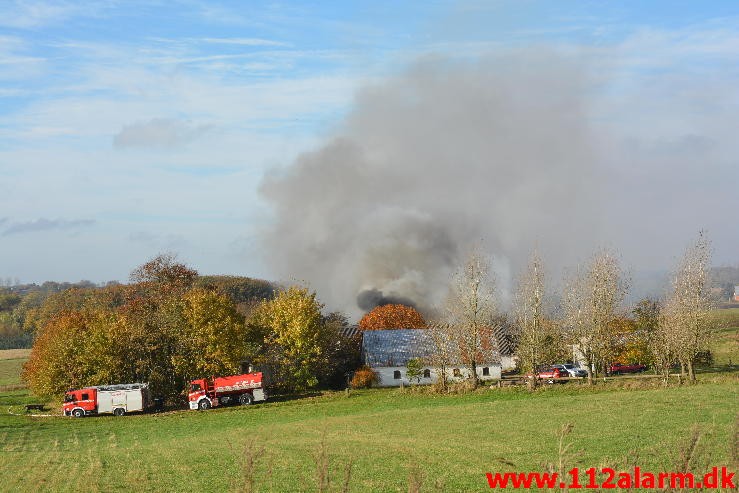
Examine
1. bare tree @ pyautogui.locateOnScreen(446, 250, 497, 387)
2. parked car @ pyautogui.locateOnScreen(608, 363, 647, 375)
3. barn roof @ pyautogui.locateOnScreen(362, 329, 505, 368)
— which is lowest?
parked car @ pyautogui.locateOnScreen(608, 363, 647, 375)

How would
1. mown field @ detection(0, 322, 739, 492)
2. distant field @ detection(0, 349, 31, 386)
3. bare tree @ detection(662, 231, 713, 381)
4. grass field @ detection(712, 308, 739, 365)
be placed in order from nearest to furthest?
mown field @ detection(0, 322, 739, 492) → bare tree @ detection(662, 231, 713, 381) → grass field @ detection(712, 308, 739, 365) → distant field @ detection(0, 349, 31, 386)

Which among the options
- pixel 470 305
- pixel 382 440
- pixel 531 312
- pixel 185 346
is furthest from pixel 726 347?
pixel 382 440

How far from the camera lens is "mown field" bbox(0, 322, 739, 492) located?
67.5 ft

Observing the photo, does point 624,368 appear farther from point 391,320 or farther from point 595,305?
point 391,320

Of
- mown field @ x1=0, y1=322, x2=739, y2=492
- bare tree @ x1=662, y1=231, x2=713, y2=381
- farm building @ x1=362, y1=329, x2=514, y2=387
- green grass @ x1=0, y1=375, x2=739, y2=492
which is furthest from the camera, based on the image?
farm building @ x1=362, y1=329, x2=514, y2=387

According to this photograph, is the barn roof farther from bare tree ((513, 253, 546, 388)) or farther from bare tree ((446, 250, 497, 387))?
bare tree ((513, 253, 546, 388))

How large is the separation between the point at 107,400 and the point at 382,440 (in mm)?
34337

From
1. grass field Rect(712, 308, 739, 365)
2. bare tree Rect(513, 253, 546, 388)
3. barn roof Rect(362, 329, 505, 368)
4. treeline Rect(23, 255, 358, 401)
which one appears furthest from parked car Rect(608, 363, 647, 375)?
treeline Rect(23, 255, 358, 401)

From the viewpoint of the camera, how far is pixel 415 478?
27.6 ft

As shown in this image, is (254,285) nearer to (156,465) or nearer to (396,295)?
(396,295)

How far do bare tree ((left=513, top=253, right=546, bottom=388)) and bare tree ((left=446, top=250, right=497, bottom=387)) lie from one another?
9.44 feet

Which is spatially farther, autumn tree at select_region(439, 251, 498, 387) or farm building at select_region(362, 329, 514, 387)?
farm building at select_region(362, 329, 514, 387)

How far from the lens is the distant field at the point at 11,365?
94.4 metres

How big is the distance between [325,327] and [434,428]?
3957 centimetres
